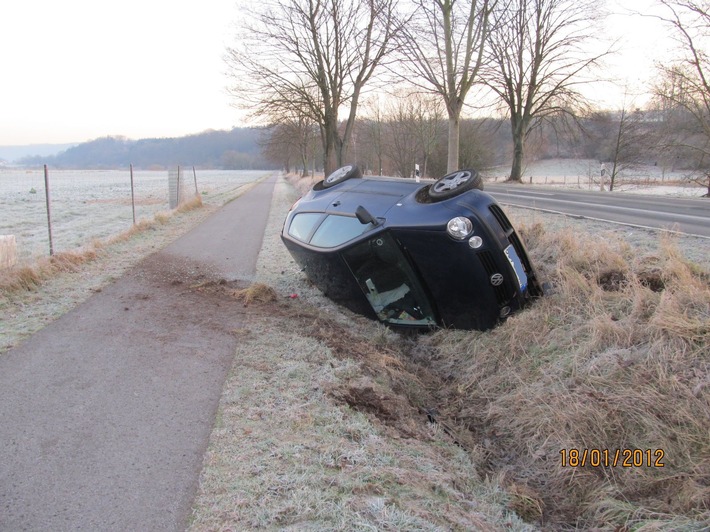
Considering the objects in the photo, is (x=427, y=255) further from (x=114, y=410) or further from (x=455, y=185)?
(x=114, y=410)

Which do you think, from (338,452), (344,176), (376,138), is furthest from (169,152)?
(338,452)

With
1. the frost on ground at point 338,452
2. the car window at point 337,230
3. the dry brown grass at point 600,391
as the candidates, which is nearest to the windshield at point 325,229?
the car window at point 337,230

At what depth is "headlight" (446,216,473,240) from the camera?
441 centimetres

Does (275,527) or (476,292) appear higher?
(476,292)

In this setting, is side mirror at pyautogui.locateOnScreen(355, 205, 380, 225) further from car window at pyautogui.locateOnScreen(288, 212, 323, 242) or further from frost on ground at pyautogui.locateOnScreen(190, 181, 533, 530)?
frost on ground at pyautogui.locateOnScreen(190, 181, 533, 530)

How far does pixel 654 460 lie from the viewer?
9.52 ft

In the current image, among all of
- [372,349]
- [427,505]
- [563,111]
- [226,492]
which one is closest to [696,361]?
[427,505]

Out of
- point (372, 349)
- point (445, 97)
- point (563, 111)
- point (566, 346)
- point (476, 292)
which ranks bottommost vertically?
point (372, 349)

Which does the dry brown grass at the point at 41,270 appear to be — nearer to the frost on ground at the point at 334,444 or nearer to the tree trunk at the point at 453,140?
the frost on ground at the point at 334,444

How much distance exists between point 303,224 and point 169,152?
154 metres

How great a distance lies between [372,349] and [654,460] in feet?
8.42

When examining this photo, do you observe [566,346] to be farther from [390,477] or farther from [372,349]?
[390,477]
